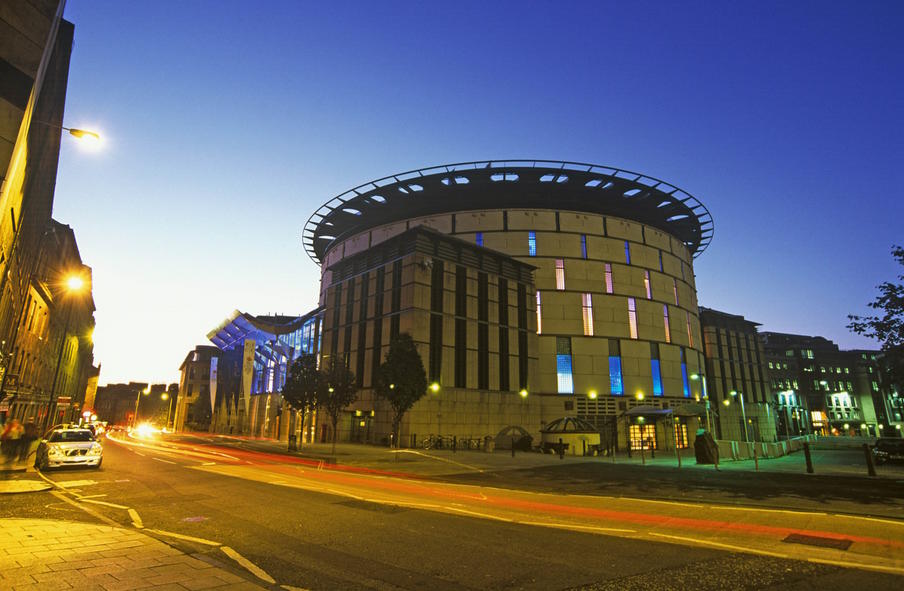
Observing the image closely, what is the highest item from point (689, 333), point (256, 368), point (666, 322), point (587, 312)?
point (587, 312)

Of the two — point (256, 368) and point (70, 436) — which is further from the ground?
point (256, 368)

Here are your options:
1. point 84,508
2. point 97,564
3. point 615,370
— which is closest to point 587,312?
point 615,370

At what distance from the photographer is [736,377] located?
72812 millimetres

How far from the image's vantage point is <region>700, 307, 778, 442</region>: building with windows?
67938 millimetres

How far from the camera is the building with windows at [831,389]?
360 feet

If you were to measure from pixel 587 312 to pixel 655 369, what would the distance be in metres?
11.2

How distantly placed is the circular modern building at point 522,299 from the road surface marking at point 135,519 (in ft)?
98.2

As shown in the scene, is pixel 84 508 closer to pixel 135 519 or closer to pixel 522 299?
pixel 135 519

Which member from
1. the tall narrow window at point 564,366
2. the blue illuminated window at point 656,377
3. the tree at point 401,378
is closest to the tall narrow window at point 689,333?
the blue illuminated window at point 656,377

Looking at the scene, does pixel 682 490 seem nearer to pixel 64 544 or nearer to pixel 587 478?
pixel 587 478

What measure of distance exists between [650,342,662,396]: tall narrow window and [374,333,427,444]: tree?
1333 inches

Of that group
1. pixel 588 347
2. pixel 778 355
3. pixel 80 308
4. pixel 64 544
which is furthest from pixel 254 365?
pixel 778 355

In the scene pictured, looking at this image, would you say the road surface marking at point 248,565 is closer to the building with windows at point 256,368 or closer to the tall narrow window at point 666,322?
the building with windows at point 256,368

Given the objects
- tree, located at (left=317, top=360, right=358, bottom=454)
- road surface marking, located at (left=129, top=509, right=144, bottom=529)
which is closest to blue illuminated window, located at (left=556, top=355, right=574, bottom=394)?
tree, located at (left=317, top=360, right=358, bottom=454)
